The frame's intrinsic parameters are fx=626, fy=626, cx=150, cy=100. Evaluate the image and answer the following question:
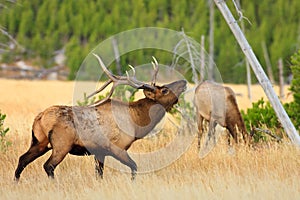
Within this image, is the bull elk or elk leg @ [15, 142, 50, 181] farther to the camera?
elk leg @ [15, 142, 50, 181]

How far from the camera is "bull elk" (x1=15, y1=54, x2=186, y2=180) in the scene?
337 inches

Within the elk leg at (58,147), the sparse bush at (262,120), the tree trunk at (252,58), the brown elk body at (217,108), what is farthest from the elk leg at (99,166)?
the sparse bush at (262,120)

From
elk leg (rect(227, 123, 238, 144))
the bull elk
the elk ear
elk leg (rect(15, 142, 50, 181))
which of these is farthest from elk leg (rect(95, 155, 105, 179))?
elk leg (rect(227, 123, 238, 144))

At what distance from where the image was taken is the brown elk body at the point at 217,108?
1281cm

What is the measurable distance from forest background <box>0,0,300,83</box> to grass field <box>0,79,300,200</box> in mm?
41736

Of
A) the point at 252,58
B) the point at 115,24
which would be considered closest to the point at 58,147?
the point at 252,58

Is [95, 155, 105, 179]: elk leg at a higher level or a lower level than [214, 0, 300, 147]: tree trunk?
lower

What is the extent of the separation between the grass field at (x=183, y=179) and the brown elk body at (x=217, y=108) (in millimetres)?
1244

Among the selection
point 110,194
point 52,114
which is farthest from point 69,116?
point 110,194

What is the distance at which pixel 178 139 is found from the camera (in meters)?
12.6

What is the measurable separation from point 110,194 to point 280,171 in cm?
262

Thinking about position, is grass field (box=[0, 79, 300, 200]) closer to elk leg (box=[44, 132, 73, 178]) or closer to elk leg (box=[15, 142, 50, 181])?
elk leg (box=[15, 142, 50, 181])

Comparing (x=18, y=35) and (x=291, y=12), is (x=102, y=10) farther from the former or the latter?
(x=291, y=12)

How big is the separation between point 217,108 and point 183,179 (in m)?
4.93
